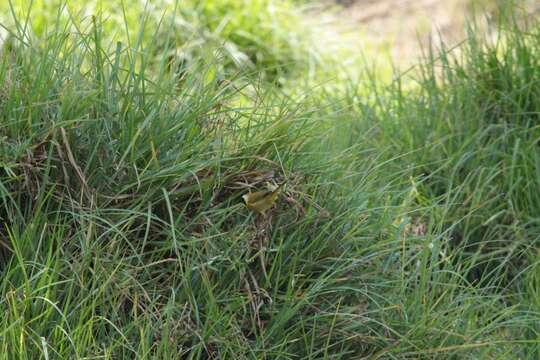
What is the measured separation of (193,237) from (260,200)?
0.23 metres

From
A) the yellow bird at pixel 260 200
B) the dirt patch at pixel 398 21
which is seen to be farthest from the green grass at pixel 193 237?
the dirt patch at pixel 398 21

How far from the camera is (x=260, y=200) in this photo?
2.93 m

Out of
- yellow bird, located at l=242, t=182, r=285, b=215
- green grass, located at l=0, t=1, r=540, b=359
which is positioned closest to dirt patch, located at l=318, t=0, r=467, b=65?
green grass, located at l=0, t=1, r=540, b=359

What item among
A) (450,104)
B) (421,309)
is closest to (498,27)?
(450,104)

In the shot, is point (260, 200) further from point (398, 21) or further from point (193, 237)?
point (398, 21)

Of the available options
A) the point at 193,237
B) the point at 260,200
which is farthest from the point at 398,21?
the point at 193,237

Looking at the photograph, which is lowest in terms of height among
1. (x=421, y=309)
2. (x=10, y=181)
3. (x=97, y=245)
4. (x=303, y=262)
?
(x=421, y=309)

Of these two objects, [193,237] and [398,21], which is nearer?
[193,237]

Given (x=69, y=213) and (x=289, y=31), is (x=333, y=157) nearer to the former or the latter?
(x=69, y=213)

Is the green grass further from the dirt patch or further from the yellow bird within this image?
the dirt patch

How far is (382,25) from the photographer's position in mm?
7258

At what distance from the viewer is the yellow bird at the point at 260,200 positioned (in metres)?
2.92

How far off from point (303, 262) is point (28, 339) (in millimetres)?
843

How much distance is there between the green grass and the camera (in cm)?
269
